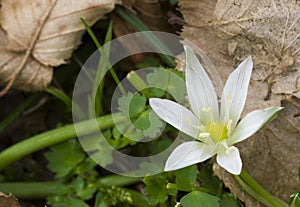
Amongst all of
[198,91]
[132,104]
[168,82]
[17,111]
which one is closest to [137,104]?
[132,104]

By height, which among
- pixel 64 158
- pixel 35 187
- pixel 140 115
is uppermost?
pixel 140 115

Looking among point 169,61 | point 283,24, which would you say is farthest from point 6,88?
point 283,24

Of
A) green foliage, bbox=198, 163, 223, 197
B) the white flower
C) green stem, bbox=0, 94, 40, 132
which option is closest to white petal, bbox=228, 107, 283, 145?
the white flower

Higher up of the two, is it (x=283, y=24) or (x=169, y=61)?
(x=283, y=24)

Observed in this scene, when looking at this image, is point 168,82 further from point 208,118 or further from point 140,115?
point 208,118

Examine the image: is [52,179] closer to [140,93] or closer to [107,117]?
[107,117]
